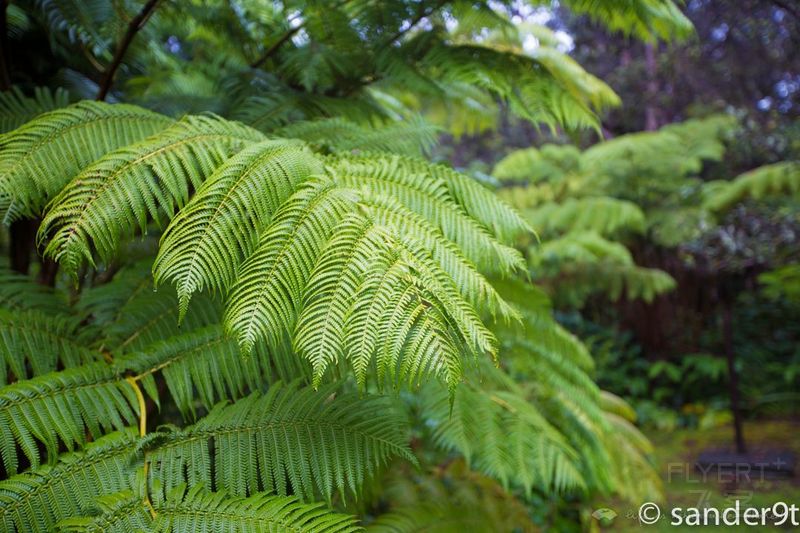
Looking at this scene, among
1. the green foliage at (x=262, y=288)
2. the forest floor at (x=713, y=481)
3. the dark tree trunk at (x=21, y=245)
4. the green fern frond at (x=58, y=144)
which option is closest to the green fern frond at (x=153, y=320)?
the green foliage at (x=262, y=288)

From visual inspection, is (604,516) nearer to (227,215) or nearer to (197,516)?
(197,516)

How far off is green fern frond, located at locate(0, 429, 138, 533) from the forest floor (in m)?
2.04

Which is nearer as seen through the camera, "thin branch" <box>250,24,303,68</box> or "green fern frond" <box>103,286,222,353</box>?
"green fern frond" <box>103,286,222,353</box>

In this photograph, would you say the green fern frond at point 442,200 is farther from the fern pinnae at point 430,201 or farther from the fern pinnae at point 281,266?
the fern pinnae at point 281,266

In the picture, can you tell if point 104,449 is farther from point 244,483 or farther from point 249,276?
point 249,276

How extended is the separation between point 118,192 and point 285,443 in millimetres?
384

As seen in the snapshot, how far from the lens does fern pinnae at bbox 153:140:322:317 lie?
628 mm

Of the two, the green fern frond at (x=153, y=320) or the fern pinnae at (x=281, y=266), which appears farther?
the green fern frond at (x=153, y=320)

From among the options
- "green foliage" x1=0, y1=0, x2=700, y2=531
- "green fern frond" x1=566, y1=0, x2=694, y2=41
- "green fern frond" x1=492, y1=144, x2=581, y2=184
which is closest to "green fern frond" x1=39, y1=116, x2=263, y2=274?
"green foliage" x1=0, y1=0, x2=700, y2=531

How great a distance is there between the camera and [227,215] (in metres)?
0.67

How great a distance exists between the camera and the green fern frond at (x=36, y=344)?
834 millimetres

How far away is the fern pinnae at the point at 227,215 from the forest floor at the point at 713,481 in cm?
208

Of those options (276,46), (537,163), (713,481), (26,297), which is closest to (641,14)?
(276,46)

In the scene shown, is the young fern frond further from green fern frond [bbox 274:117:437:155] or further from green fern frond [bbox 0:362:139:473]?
green fern frond [bbox 274:117:437:155]
